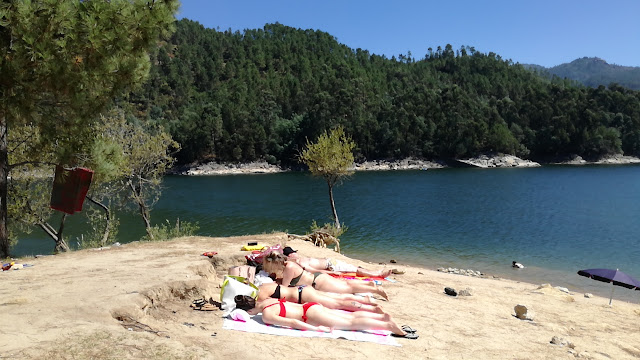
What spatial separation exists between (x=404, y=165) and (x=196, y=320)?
10141 centimetres

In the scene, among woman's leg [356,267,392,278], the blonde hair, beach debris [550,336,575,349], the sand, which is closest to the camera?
the sand

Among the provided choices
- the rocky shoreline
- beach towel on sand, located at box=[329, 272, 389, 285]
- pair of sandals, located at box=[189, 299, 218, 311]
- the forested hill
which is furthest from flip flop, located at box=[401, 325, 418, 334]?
the rocky shoreline

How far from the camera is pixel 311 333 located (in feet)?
24.1

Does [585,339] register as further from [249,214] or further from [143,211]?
[249,214]

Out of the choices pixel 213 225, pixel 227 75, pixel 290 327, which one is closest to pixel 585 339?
pixel 290 327

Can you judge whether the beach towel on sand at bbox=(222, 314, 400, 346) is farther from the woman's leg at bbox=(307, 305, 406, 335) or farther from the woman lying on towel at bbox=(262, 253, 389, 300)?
the woman lying on towel at bbox=(262, 253, 389, 300)

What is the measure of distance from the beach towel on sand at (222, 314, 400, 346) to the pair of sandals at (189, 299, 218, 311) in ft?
2.54

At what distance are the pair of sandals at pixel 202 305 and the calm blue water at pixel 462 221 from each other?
15.1m

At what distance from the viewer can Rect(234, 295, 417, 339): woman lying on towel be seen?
7.52m

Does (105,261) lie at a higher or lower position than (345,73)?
lower

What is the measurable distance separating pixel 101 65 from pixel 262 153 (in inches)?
3885

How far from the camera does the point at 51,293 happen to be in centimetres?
760

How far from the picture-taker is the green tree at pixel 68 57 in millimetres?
8938

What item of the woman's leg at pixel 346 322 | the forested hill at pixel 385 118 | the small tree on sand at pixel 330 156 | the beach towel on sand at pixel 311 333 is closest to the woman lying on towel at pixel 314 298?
the woman's leg at pixel 346 322
